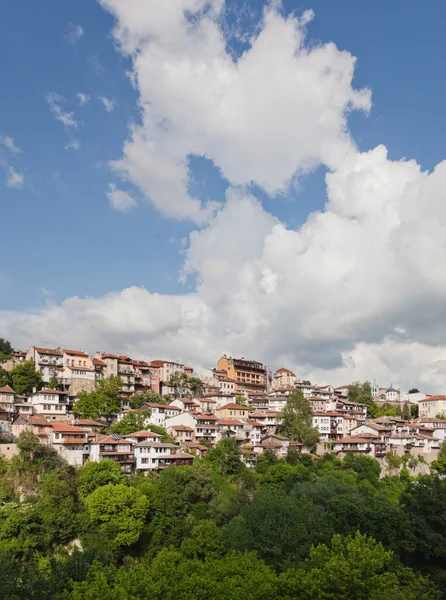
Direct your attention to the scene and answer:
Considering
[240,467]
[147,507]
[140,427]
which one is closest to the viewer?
[147,507]

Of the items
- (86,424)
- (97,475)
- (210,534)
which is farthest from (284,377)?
(210,534)

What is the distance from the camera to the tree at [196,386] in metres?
79.6

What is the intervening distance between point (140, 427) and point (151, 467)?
795 centimetres

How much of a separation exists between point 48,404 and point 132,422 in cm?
982

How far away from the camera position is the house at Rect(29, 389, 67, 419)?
55.5m

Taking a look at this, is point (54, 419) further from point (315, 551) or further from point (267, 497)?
point (315, 551)

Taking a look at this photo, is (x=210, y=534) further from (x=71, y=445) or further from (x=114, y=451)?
(x=71, y=445)

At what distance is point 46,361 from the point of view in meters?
67.6

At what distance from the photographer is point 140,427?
56.7 meters

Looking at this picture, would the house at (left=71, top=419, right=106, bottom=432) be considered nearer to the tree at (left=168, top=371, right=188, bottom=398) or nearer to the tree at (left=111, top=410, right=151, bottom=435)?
the tree at (left=111, top=410, right=151, bottom=435)

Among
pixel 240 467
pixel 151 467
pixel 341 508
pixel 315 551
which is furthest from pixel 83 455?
pixel 315 551

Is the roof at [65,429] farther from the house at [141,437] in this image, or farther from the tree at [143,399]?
the tree at [143,399]

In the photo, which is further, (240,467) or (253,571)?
(240,467)

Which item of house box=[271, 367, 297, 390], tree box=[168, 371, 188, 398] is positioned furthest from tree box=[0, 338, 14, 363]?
house box=[271, 367, 297, 390]
